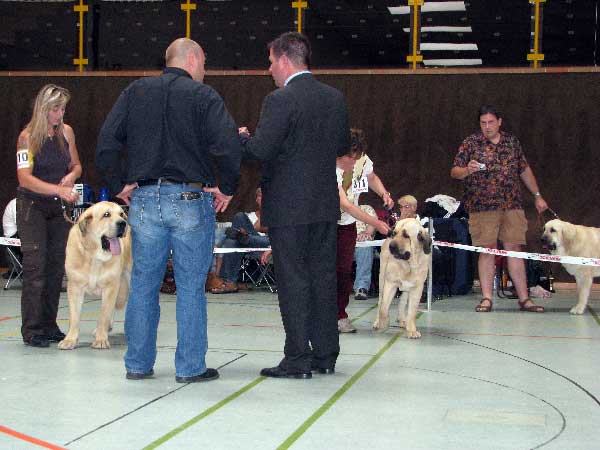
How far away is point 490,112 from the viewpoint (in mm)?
8477

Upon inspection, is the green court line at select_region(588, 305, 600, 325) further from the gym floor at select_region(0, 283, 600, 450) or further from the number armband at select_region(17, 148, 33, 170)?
the number armband at select_region(17, 148, 33, 170)

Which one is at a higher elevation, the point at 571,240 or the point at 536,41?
the point at 536,41

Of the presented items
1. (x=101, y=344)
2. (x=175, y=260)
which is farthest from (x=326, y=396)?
(x=101, y=344)

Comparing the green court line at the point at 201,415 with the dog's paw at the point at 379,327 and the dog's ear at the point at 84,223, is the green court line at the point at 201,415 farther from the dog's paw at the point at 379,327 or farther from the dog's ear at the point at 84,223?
the dog's paw at the point at 379,327

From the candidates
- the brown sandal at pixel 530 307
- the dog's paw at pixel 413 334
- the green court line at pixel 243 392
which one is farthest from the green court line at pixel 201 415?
the brown sandal at pixel 530 307

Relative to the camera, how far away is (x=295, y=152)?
479 cm

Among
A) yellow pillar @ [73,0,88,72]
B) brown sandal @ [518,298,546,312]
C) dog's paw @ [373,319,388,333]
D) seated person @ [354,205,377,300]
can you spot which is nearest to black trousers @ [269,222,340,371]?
dog's paw @ [373,319,388,333]

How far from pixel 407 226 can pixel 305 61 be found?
2.04 meters

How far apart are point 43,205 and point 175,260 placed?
1.58 meters

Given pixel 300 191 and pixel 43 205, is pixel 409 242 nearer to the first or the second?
pixel 300 191

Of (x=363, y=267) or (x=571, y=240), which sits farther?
(x=363, y=267)

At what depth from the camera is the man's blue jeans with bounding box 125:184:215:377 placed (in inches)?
181

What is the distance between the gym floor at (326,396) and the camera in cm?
357

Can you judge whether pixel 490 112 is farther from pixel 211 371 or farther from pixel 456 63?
pixel 211 371
